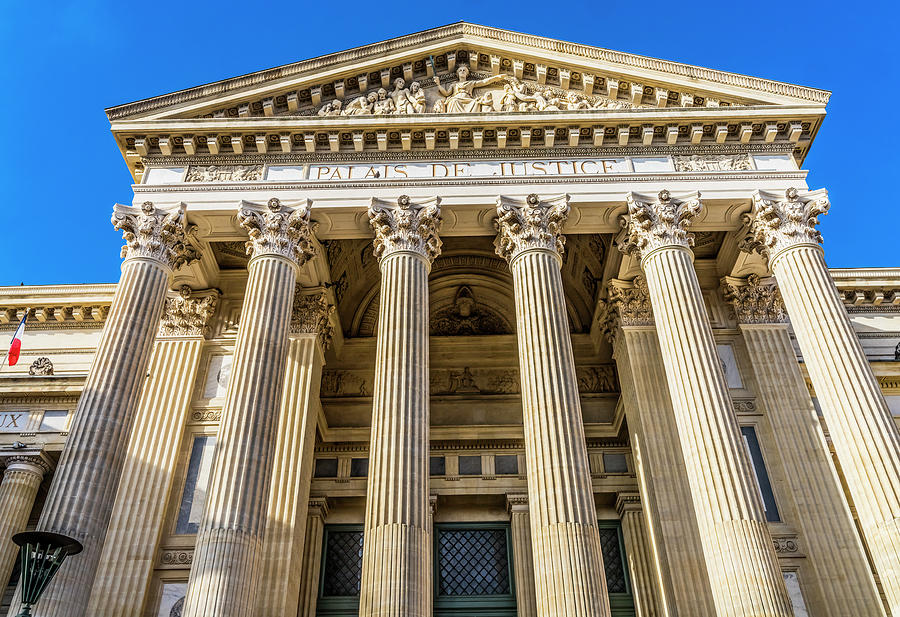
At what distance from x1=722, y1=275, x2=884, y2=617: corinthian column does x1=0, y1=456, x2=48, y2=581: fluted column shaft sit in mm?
20411

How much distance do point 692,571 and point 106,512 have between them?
42.9 ft

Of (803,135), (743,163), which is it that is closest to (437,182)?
(743,163)

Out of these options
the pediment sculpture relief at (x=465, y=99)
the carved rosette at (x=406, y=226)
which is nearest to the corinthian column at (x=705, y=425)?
the pediment sculpture relief at (x=465, y=99)

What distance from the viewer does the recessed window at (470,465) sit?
2347 cm

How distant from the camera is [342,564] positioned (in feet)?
73.5

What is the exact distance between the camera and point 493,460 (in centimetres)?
2370

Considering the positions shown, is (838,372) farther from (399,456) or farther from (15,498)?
(15,498)

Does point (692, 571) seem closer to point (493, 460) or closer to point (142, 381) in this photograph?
point (493, 460)

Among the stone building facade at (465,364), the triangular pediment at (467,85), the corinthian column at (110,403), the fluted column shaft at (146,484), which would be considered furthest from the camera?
the triangular pediment at (467,85)

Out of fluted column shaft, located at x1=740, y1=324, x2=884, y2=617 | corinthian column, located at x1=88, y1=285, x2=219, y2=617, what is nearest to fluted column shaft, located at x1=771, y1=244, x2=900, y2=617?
fluted column shaft, located at x1=740, y1=324, x2=884, y2=617

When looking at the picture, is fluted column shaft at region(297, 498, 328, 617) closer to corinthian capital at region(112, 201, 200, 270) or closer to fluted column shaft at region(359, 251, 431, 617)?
fluted column shaft at region(359, 251, 431, 617)

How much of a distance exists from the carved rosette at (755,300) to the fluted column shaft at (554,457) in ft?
22.3

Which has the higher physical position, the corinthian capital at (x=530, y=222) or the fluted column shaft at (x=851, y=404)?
the corinthian capital at (x=530, y=222)

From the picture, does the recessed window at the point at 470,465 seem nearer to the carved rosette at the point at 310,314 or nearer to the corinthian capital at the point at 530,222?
the carved rosette at the point at 310,314
